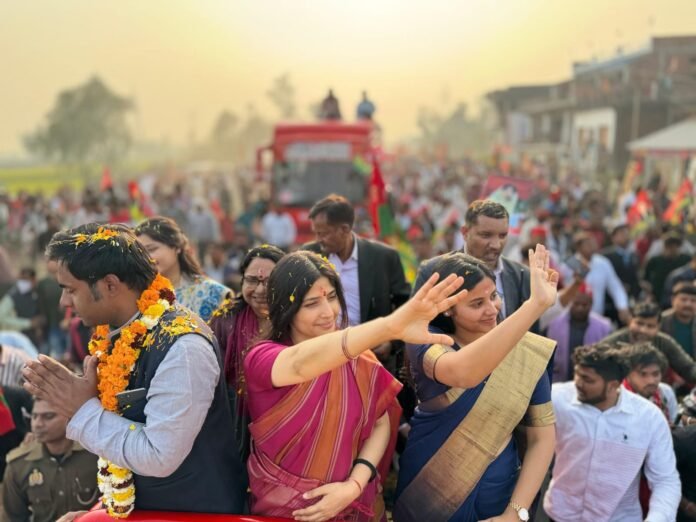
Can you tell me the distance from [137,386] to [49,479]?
1.55 metres

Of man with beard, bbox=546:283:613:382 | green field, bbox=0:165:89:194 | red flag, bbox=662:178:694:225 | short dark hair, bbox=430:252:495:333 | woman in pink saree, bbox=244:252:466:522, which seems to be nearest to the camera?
woman in pink saree, bbox=244:252:466:522

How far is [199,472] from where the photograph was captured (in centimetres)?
221

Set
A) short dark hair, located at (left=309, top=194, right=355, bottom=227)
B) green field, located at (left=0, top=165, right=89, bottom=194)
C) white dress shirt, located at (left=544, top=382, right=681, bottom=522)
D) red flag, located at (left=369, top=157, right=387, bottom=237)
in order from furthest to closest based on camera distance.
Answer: green field, located at (left=0, top=165, right=89, bottom=194) → red flag, located at (left=369, top=157, right=387, bottom=237) → short dark hair, located at (left=309, top=194, right=355, bottom=227) → white dress shirt, located at (left=544, top=382, right=681, bottom=522)

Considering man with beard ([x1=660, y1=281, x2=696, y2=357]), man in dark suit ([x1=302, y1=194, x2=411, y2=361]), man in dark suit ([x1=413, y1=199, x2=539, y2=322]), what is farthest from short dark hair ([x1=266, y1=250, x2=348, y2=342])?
man with beard ([x1=660, y1=281, x2=696, y2=357])

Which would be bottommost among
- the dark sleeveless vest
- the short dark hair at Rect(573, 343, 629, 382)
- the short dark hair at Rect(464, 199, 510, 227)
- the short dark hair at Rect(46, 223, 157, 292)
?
the short dark hair at Rect(573, 343, 629, 382)

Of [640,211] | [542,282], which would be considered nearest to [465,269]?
[542,282]

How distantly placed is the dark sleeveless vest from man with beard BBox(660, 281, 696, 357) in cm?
397

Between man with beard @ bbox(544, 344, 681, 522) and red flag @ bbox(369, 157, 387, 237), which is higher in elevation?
red flag @ bbox(369, 157, 387, 237)

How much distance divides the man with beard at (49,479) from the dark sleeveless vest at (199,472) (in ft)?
4.21

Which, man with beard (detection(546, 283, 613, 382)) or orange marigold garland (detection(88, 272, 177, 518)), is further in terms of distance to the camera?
man with beard (detection(546, 283, 613, 382))

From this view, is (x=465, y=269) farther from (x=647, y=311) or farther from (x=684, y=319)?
(x=684, y=319)

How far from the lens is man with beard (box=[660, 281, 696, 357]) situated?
16.8ft

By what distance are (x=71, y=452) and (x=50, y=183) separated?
44.6 metres

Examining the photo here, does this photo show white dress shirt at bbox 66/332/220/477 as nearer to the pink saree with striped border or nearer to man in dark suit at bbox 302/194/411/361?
the pink saree with striped border
